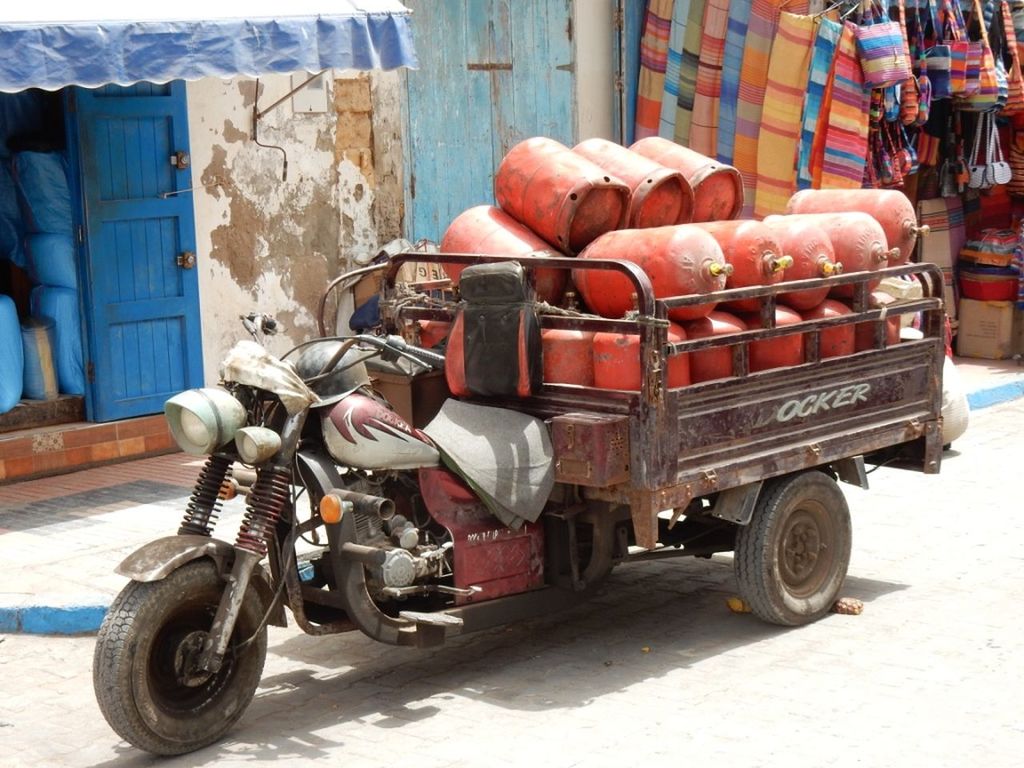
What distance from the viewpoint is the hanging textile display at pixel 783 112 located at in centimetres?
1220

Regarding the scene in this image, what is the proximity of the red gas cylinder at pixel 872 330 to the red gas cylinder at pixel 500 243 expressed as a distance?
1.40 metres

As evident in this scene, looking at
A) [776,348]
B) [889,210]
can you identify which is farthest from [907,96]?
[776,348]

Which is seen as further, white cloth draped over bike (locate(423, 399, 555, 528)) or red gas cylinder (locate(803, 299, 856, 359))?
red gas cylinder (locate(803, 299, 856, 359))

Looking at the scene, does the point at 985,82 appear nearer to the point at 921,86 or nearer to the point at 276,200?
the point at 921,86

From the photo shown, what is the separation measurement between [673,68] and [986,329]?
3.76 meters

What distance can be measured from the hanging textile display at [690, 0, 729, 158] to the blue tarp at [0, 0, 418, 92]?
166 inches

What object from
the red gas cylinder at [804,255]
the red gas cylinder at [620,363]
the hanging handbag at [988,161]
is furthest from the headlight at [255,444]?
the hanging handbag at [988,161]

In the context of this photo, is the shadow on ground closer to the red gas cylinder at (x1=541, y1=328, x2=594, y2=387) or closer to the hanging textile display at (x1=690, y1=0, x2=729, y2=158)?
the red gas cylinder at (x1=541, y1=328, x2=594, y2=387)

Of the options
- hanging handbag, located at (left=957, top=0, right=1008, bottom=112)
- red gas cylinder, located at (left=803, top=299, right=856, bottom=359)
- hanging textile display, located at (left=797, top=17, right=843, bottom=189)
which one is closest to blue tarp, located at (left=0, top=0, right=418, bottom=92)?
red gas cylinder, located at (left=803, top=299, right=856, bottom=359)

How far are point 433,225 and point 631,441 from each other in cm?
622

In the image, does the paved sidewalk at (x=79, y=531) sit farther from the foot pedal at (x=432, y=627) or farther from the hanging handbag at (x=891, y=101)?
the hanging handbag at (x=891, y=101)

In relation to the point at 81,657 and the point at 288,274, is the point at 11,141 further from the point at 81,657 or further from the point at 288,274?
the point at 81,657

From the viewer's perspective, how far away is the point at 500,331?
584 cm

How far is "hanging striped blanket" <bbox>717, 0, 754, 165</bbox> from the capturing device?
41.4 feet
